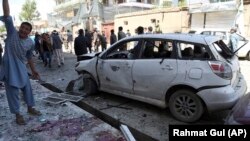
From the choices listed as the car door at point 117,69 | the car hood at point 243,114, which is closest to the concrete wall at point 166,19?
the car door at point 117,69

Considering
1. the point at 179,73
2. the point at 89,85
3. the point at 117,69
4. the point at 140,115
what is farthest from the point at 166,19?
the point at 179,73

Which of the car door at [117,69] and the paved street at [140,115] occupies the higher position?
the car door at [117,69]

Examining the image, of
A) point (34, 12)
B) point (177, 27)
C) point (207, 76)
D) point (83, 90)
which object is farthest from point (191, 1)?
point (34, 12)

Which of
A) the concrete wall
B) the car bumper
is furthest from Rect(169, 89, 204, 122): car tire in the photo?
the concrete wall

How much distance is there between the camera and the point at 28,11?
56219 millimetres

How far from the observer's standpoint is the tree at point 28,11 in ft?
182

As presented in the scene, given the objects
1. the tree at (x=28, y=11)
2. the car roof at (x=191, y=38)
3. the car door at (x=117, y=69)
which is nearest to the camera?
the car roof at (x=191, y=38)

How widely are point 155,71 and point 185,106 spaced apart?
0.85 meters

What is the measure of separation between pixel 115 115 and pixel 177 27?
18806mm

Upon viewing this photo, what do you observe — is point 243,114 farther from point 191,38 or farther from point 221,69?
point 191,38

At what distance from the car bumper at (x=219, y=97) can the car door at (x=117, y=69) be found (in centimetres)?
163

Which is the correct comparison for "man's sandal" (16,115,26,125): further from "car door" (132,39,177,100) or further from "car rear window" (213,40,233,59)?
"car rear window" (213,40,233,59)

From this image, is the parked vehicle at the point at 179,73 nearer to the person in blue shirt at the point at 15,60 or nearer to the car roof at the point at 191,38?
the car roof at the point at 191,38

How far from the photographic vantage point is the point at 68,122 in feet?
15.8
